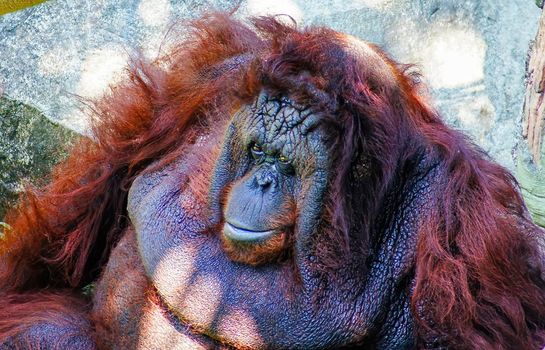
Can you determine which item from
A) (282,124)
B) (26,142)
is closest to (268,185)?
(282,124)

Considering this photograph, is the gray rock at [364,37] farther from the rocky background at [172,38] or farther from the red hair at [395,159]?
the red hair at [395,159]

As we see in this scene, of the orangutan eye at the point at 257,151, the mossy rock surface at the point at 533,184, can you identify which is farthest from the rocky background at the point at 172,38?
the orangutan eye at the point at 257,151

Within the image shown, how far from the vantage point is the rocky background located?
14.5 ft

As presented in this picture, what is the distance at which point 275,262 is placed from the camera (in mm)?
2830

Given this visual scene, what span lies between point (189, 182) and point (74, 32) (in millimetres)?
2007

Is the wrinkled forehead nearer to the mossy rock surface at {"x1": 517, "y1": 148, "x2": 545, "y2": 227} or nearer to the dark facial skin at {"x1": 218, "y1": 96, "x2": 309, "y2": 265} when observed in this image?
the dark facial skin at {"x1": 218, "y1": 96, "x2": 309, "y2": 265}

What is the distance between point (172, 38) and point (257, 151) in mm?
1874

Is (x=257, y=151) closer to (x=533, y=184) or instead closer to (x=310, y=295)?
(x=310, y=295)

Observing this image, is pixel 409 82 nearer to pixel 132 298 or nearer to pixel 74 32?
pixel 132 298

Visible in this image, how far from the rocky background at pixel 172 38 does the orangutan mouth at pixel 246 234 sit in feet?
6.03

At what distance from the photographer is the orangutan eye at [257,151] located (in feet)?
8.98

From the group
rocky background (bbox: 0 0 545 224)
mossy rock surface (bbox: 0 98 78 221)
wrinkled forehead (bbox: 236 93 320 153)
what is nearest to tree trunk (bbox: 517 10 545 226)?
wrinkled forehead (bbox: 236 93 320 153)

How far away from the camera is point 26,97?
175 inches

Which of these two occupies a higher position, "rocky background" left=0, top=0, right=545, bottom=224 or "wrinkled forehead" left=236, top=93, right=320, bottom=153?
"wrinkled forehead" left=236, top=93, right=320, bottom=153
